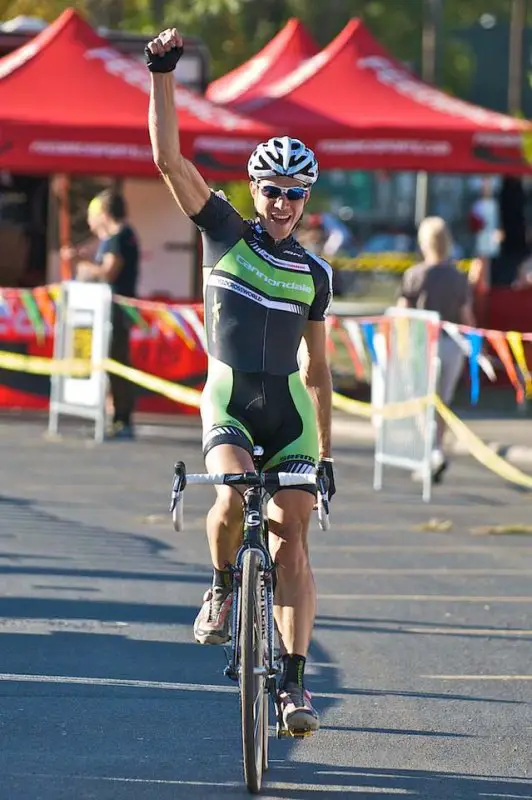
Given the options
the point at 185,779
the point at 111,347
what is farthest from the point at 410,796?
the point at 111,347

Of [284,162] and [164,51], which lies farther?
[284,162]

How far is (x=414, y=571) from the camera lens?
10320mm

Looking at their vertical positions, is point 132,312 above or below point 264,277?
below

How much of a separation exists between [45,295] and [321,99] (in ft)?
17.9

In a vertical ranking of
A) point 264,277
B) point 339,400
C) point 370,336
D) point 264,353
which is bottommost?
point 339,400

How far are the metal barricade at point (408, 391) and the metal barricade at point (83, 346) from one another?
123 inches

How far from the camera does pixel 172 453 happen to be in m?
15.6

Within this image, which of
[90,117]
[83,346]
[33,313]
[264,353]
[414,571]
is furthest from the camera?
[90,117]

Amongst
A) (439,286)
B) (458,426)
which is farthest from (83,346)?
(458,426)

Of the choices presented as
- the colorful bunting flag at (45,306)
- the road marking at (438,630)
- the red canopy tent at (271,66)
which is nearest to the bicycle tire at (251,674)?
the road marking at (438,630)

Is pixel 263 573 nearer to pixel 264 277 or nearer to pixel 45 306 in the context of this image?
pixel 264 277

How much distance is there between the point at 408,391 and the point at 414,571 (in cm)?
377

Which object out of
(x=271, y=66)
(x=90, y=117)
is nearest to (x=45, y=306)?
(x=90, y=117)

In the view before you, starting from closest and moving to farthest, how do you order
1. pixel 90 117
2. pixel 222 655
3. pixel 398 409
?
pixel 222 655 < pixel 398 409 < pixel 90 117
